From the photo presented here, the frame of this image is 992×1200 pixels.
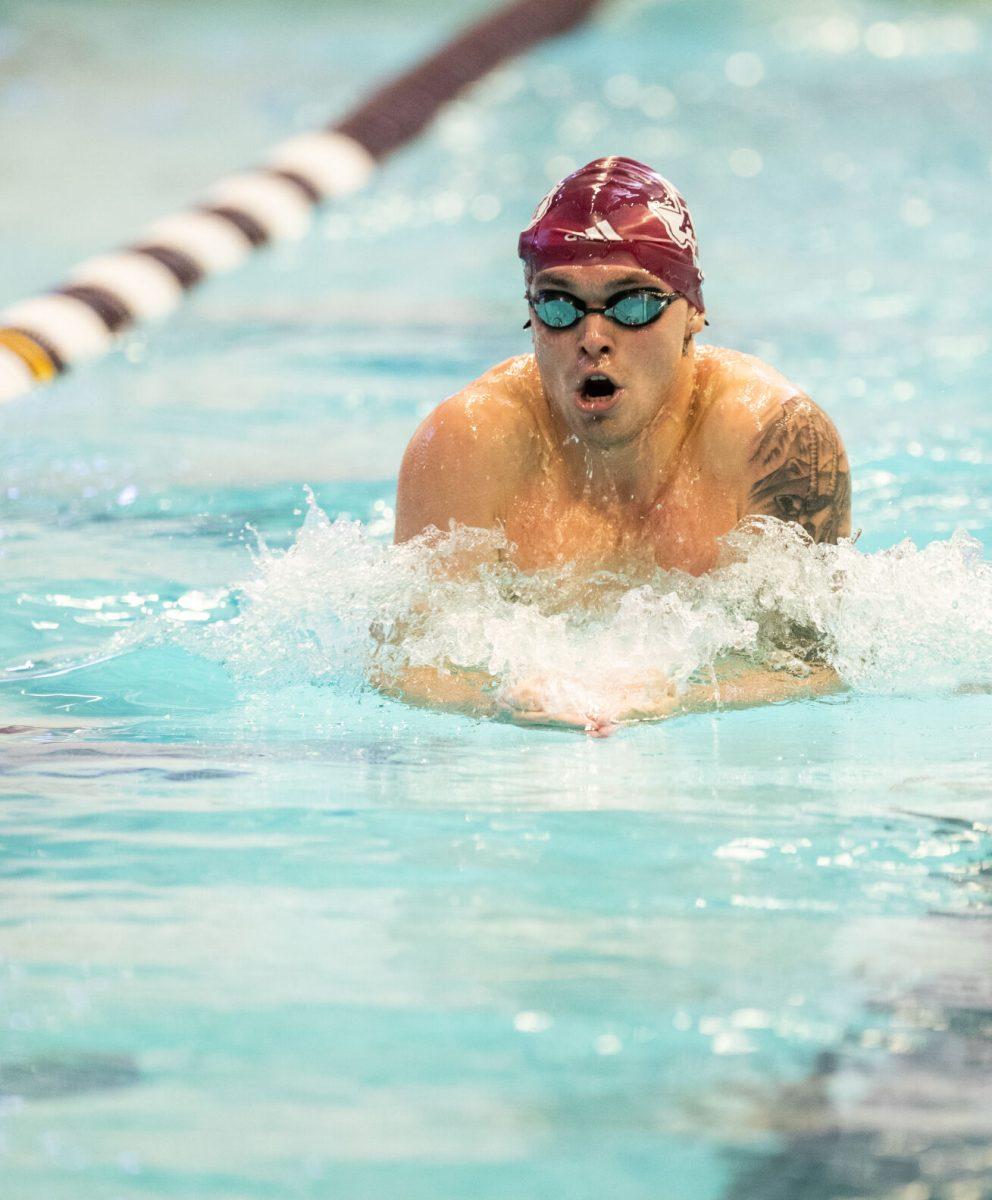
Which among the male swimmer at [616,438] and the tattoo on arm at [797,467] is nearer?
the male swimmer at [616,438]

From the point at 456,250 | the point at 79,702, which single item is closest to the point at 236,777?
the point at 79,702

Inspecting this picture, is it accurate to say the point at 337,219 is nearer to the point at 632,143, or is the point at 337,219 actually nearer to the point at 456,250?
the point at 456,250

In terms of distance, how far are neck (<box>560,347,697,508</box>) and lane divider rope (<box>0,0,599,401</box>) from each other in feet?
9.99

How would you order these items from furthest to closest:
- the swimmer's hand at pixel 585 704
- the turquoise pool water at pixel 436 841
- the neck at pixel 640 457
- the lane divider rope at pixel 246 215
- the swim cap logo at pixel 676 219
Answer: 1. the lane divider rope at pixel 246 215
2. the neck at pixel 640 457
3. the swim cap logo at pixel 676 219
4. the swimmer's hand at pixel 585 704
5. the turquoise pool water at pixel 436 841

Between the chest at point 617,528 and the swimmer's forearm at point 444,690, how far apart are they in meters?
0.24

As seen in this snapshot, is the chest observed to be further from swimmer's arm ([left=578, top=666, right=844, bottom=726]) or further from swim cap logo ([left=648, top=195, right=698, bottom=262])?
swim cap logo ([left=648, top=195, right=698, bottom=262])

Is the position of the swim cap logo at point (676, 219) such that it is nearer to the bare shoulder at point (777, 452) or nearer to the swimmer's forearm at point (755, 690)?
the bare shoulder at point (777, 452)

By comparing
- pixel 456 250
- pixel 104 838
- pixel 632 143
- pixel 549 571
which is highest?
pixel 632 143

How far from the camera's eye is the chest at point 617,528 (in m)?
3.00

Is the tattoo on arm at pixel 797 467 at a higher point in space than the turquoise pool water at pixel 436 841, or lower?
higher

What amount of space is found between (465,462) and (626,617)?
0.36m

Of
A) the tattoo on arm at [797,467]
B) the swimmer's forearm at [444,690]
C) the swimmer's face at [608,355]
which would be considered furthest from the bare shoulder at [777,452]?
the swimmer's forearm at [444,690]

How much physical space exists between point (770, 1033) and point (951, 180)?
23.8ft

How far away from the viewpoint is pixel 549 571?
9.95 feet
